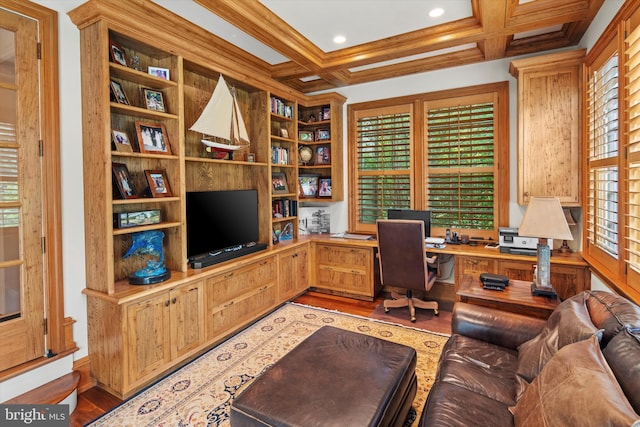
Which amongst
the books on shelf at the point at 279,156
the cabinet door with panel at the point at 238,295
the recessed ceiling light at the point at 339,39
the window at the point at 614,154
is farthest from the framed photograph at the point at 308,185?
the window at the point at 614,154

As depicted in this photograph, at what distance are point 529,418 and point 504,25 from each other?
9.83 feet

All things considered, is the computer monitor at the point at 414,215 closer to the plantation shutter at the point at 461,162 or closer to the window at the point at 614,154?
the plantation shutter at the point at 461,162

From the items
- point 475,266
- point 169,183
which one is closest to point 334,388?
point 169,183

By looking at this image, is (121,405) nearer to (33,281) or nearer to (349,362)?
(33,281)

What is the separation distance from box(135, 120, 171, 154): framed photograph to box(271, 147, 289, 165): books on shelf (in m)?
1.44

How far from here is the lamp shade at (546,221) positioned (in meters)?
2.35

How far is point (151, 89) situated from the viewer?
2820mm

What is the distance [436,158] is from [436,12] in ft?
5.72

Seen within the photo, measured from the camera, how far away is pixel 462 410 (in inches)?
56.9

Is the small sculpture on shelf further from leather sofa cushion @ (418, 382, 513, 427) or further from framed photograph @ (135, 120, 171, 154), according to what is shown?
leather sofa cushion @ (418, 382, 513, 427)

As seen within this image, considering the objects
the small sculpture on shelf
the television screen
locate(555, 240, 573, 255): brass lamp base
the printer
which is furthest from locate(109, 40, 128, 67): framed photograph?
locate(555, 240, 573, 255): brass lamp base

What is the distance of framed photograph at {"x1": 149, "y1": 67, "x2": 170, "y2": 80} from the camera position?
267 cm

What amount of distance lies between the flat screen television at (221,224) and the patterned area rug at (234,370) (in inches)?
32.5

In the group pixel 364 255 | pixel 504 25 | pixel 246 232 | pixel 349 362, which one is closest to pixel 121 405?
pixel 349 362
